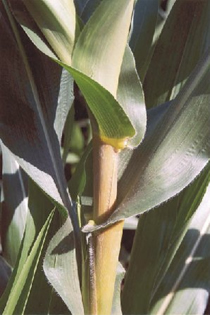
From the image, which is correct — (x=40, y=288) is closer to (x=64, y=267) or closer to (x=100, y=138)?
(x=64, y=267)

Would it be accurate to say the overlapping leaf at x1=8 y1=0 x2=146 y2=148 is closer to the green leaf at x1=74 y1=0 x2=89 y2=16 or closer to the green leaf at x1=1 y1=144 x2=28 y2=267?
the green leaf at x1=74 y1=0 x2=89 y2=16

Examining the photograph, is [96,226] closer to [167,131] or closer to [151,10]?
[167,131]

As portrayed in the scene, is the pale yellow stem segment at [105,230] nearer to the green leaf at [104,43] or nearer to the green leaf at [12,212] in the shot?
the green leaf at [104,43]

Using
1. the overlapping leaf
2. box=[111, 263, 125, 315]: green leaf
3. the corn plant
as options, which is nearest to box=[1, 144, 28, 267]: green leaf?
the corn plant

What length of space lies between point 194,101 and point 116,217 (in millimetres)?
135

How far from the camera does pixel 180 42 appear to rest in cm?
77

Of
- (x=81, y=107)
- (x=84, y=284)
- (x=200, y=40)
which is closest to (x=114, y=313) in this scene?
(x=84, y=284)

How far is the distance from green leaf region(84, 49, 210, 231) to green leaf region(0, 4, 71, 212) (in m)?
0.07

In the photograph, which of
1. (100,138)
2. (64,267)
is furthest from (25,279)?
→ (100,138)

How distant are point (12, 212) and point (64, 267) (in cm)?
32

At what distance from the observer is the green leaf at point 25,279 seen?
0.56m

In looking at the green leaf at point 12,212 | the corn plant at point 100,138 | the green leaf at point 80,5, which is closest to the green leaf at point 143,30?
the corn plant at point 100,138

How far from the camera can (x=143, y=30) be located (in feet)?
2.56

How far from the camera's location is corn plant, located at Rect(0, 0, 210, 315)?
20.4 inches
